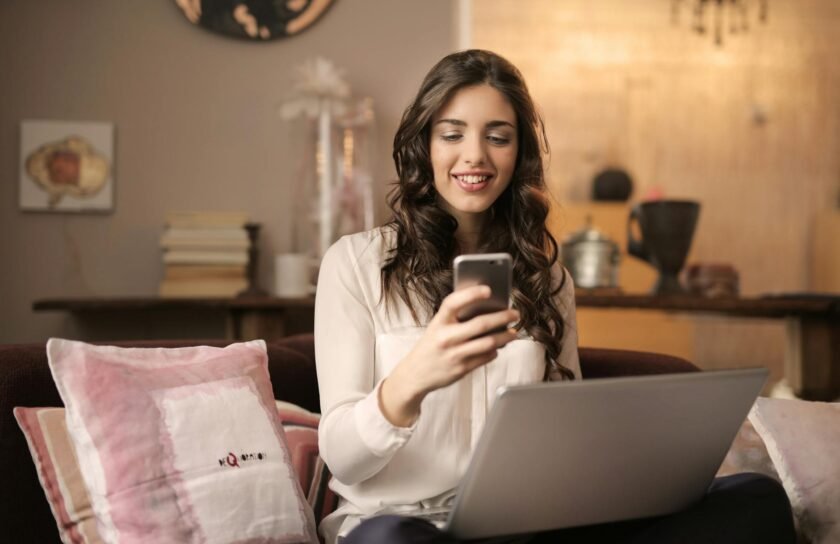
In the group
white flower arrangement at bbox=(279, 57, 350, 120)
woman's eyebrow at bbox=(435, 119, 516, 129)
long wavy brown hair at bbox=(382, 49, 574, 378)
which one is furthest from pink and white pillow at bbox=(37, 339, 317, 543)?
white flower arrangement at bbox=(279, 57, 350, 120)

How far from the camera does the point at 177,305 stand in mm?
2645

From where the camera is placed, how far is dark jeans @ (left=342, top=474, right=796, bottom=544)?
124 centimetres

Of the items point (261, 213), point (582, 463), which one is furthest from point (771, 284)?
point (582, 463)

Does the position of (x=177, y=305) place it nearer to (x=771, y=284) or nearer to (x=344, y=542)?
(x=344, y=542)

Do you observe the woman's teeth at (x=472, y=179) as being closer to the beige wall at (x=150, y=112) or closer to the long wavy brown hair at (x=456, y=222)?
the long wavy brown hair at (x=456, y=222)

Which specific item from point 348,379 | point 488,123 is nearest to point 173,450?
point 348,379

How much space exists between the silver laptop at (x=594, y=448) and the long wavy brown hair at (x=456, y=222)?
0.38 m

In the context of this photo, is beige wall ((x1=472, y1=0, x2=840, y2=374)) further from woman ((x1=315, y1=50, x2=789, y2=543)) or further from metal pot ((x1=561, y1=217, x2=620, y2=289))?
woman ((x1=315, y1=50, x2=789, y2=543))

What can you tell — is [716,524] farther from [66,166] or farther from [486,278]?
[66,166]

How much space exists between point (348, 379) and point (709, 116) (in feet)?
16.2

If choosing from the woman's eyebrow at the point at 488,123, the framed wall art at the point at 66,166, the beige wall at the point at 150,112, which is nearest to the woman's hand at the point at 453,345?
the woman's eyebrow at the point at 488,123

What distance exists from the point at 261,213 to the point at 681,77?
142 inches

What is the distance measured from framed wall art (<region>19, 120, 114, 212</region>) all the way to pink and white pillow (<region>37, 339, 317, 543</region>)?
147 centimetres

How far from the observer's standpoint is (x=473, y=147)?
1465 mm
